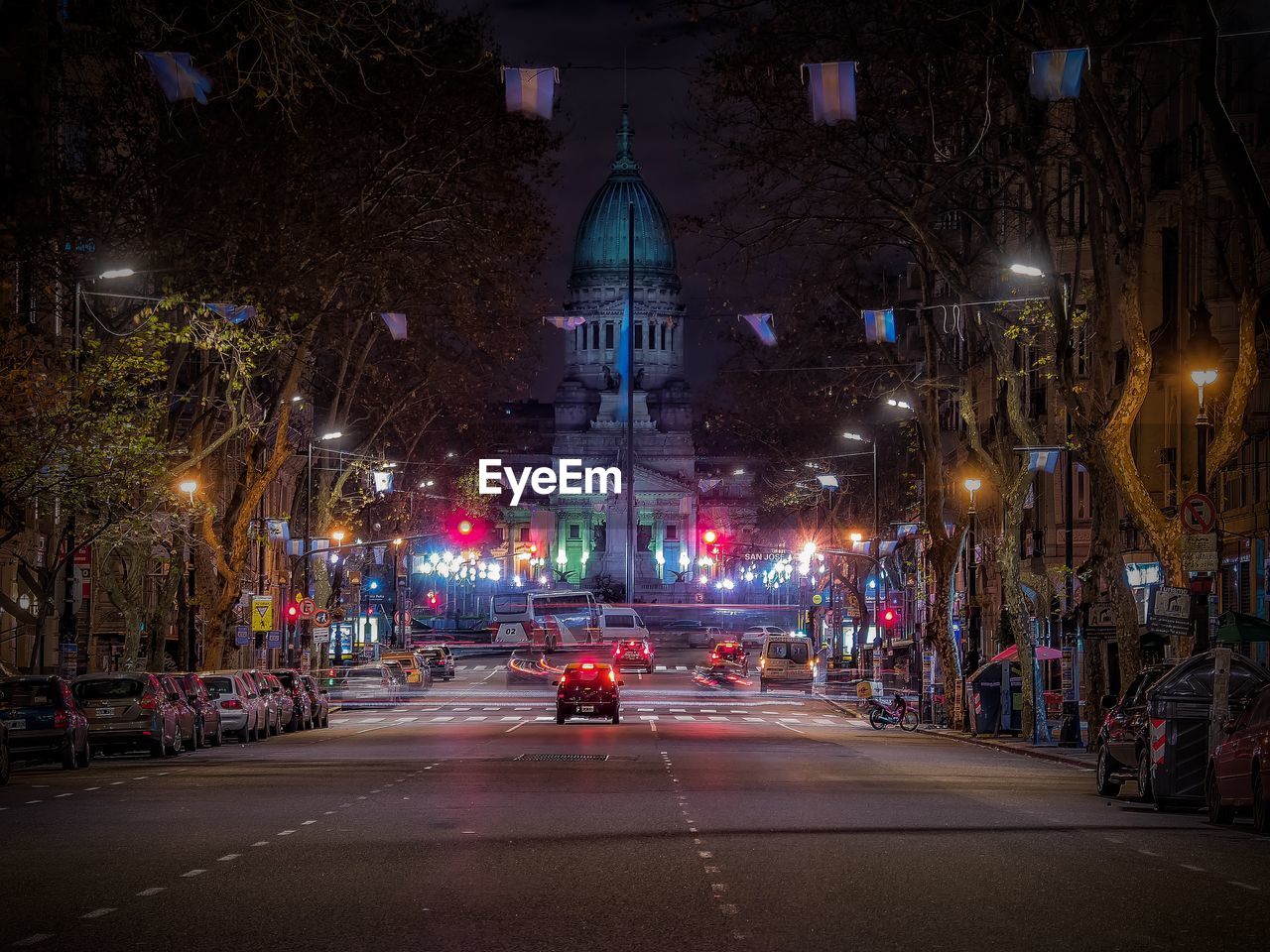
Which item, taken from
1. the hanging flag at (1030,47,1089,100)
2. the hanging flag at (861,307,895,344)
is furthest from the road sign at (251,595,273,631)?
the hanging flag at (1030,47,1089,100)

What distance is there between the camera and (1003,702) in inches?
1844

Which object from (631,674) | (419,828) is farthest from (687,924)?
(631,674)

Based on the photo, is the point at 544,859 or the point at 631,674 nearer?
the point at 544,859

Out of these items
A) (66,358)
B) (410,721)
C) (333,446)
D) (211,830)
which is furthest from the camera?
(333,446)

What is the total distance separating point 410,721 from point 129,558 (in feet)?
33.7

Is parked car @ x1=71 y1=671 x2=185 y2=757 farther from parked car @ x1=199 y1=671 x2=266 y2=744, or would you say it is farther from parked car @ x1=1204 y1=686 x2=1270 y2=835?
parked car @ x1=1204 y1=686 x2=1270 y2=835

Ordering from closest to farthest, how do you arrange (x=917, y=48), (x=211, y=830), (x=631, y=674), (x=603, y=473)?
(x=211, y=830), (x=917, y=48), (x=631, y=674), (x=603, y=473)

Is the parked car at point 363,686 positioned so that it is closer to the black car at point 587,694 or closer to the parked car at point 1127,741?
the black car at point 587,694

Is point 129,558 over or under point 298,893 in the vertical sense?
over

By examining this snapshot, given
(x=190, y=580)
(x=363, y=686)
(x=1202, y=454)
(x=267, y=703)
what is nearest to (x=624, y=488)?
(x=363, y=686)

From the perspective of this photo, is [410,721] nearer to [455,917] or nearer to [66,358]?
[66,358]

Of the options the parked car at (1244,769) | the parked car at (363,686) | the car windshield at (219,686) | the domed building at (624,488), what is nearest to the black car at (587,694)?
the car windshield at (219,686)

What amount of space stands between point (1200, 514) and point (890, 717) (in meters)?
25.3

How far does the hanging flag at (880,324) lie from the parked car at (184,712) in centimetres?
1584
